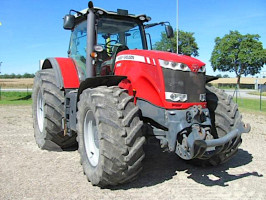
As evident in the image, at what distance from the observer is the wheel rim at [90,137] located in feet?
14.2

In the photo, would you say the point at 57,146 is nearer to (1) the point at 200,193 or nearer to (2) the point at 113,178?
(2) the point at 113,178

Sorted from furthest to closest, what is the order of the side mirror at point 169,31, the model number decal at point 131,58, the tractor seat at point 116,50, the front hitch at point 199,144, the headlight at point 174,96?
the side mirror at point 169,31, the tractor seat at point 116,50, the model number decal at point 131,58, the headlight at point 174,96, the front hitch at point 199,144

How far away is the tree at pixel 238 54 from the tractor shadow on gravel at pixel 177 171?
152 feet

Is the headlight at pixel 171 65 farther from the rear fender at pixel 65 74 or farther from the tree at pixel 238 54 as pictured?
the tree at pixel 238 54

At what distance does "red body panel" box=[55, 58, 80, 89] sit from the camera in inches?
213

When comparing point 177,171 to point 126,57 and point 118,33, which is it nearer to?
point 126,57

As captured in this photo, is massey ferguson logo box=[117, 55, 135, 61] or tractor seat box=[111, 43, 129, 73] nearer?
massey ferguson logo box=[117, 55, 135, 61]

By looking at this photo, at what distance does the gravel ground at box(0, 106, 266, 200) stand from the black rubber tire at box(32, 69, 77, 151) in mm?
217

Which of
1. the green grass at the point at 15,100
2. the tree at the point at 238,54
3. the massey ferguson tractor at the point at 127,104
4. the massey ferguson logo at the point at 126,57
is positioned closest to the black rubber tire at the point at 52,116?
the massey ferguson tractor at the point at 127,104

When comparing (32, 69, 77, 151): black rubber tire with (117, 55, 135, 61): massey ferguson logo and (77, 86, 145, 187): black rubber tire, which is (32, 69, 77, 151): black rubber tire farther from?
(77, 86, 145, 187): black rubber tire

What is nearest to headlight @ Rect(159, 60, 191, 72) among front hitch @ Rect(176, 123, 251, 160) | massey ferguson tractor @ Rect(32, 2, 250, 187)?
massey ferguson tractor @ Rect(32, 2, 250, 187)

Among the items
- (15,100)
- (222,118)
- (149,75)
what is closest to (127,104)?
(149,75)

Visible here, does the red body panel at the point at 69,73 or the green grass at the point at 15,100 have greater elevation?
the red body panel at the point at 69,73

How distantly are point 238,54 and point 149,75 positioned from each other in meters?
50.0
